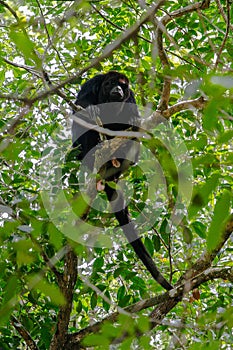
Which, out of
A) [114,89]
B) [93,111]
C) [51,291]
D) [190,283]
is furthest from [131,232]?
[51,291]

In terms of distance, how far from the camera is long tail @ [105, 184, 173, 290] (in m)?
3.33

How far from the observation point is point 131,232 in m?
3.46

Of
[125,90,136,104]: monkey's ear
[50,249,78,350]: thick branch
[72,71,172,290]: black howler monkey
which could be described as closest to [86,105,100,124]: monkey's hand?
[72,71,172,290]: black howler monkey

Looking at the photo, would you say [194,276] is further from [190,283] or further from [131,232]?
[131,232]

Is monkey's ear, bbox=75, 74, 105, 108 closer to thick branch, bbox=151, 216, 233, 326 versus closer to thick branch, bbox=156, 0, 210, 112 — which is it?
thick branch, bbox=156, 0, 210, 112

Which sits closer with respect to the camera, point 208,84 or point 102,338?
point 208,84

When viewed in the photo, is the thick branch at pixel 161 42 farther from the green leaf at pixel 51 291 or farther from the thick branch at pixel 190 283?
the green leaf at pixel 51 291

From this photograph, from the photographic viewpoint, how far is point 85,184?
3.32 m

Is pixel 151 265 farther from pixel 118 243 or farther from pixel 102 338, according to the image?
pixel 102 338

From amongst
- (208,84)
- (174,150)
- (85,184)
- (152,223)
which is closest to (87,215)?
(85,184)

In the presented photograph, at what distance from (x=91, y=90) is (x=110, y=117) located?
1.00 ft

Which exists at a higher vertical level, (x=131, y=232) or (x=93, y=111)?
A: (x=93, y=111)

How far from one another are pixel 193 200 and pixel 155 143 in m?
0.38

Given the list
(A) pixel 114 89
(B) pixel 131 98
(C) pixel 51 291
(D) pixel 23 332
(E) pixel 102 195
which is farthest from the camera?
(B) pixel 131 98
